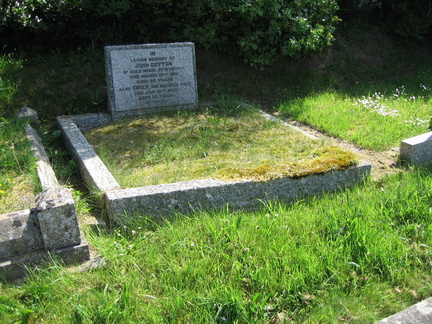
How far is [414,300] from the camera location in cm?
239

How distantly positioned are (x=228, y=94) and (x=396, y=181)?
3.64 m

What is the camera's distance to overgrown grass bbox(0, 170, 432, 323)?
2215 millimetres

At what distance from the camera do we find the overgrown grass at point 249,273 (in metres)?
2.21

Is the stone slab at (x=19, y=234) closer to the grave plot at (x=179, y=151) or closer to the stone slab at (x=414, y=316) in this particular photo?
the grave plot at (x=179, y=151)

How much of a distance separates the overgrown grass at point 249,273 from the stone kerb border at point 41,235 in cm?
13

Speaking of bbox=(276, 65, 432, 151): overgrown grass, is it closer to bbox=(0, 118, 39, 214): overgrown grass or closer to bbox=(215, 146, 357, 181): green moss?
bbox=(215, 146, 357, 181): green moss

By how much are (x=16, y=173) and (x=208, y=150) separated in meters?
1.97

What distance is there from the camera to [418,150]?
437 centimetres

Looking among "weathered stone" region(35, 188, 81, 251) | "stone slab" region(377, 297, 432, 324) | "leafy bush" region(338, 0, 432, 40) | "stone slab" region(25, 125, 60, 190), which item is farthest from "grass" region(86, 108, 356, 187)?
"leafy bush" region(338, 0, 432, 40)

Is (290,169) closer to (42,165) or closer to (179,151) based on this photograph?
(179,151)

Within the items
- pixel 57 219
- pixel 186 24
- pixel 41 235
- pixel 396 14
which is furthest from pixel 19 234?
pixel 396 14

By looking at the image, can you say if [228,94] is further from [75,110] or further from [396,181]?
[396,181]

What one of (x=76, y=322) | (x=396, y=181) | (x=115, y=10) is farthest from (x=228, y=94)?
(x=76, y=322)

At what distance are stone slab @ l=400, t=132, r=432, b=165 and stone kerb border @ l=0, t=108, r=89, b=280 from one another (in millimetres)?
3494
